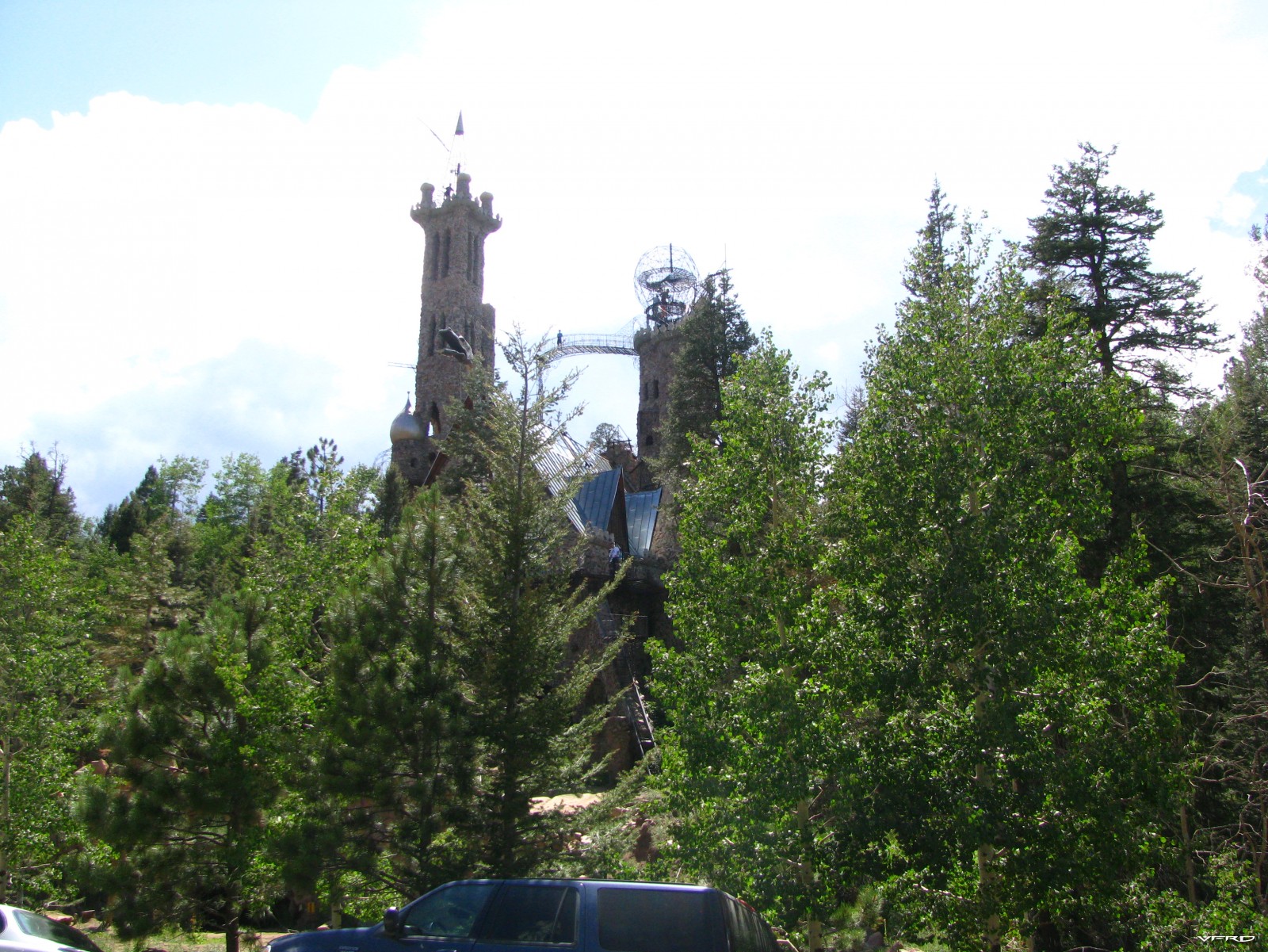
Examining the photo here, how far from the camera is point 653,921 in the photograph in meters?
8.02

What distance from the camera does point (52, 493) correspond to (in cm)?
5019

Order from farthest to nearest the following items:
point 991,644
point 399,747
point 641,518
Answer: point 641,518
point 399,747
point 991,644

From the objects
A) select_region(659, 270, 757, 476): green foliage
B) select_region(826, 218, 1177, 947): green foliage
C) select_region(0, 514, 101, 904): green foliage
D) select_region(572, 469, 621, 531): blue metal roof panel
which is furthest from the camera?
select_region(572, 469, 621, 531): blue metal roof panel

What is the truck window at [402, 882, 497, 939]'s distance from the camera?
824 centimetres

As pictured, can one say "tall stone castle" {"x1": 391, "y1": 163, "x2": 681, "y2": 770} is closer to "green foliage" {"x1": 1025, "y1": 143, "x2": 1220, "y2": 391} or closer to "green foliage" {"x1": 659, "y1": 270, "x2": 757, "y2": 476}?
"green foliage" {"x1": 659, "y1": 270, "x2": 757, "y2": 476}

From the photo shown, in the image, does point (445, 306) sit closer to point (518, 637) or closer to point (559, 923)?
point (518, 637)

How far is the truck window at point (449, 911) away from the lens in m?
Result: 8.24

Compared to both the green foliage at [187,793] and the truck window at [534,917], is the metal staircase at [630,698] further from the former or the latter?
the truck window at [534,917]

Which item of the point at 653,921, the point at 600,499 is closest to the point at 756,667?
the point at 653,921

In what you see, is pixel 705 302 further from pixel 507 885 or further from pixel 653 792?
pixel 507 885

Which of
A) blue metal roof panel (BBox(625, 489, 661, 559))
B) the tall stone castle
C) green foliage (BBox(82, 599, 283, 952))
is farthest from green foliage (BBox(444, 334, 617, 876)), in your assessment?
blue metal roof panel (BBox(625, 489, 661, 559))

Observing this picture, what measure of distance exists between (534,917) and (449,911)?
838 mm

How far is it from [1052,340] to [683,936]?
9.41 meters

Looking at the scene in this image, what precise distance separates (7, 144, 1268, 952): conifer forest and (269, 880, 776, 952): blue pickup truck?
363cm
